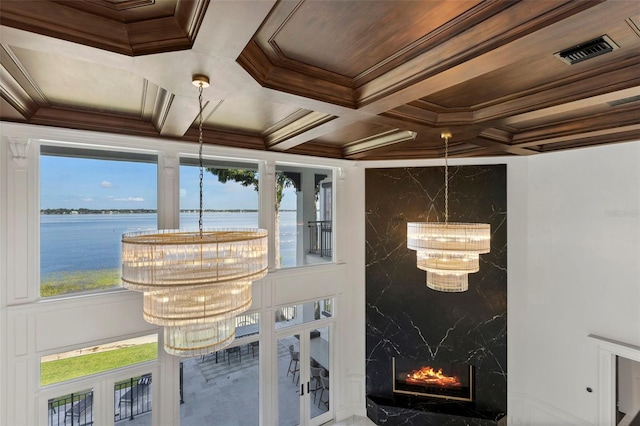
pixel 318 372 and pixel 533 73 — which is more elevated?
pixel 533 73

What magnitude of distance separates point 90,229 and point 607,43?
4866 millimetres

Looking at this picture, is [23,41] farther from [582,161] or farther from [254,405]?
[582,161]

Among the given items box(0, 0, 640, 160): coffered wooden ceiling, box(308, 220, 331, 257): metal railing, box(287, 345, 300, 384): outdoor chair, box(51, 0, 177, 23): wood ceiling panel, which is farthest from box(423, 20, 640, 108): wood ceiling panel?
box(287, 345, 300, 384): outdoor chair

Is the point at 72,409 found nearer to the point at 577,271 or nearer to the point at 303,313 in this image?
the point at 303,313

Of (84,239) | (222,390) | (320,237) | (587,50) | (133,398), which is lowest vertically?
(222,390)

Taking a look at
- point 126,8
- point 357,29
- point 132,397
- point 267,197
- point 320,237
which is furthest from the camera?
point 320,237

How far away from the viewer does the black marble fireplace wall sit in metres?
4.63

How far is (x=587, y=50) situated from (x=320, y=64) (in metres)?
1.66

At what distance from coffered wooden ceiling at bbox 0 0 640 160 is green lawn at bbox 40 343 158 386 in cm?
253

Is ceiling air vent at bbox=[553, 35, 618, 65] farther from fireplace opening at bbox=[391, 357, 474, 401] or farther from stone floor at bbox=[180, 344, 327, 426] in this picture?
stone floor at bbox=[180, 344, 327, 426]

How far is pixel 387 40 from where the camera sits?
177 centimetres

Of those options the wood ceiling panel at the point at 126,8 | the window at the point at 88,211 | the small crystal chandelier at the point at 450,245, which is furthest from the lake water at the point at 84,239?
the small crystal chandelier at the point at 450,245

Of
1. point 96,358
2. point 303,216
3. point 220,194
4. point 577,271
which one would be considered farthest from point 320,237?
point 577,271

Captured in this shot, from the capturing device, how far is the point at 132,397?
3.58 metres
